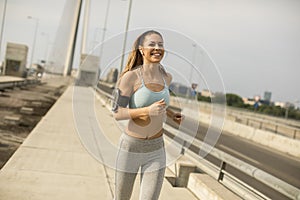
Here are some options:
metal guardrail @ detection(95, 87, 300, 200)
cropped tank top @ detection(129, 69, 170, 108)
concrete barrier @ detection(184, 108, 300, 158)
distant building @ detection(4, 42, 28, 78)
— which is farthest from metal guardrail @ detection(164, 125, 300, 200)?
distant building @ detection(4, 42, 28, 78)

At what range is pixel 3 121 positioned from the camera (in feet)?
45.4

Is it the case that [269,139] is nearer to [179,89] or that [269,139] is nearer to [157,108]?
[179,89]

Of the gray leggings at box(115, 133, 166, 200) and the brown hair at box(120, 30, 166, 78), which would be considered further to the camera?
the gray leggings at box(115, 133, 166, 200)

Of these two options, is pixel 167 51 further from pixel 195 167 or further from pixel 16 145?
pixel 16 145

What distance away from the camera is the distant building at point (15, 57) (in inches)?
2127

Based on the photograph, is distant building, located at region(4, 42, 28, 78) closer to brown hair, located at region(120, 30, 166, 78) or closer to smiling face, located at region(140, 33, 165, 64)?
brown hair, located at region(120, 30, 166, 78)

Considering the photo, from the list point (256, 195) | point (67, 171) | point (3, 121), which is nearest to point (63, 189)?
point (67, 171)

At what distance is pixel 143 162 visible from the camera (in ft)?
9.86

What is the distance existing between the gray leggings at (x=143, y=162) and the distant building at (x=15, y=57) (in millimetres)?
54142

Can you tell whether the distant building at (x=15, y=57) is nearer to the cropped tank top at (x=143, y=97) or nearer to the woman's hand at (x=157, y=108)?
the cropped tank top at (x=143, y=97)

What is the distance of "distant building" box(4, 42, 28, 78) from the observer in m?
54.0

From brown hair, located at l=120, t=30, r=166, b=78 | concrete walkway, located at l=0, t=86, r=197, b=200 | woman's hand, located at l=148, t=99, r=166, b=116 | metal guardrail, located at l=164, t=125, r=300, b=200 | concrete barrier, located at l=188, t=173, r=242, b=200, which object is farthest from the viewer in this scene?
concrete walkway, located at l=0, t=86, r=197, b=200

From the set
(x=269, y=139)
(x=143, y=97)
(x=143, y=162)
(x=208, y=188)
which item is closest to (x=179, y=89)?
(x=143, y=97)

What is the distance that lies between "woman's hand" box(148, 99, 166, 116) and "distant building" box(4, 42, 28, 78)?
2148 inches
